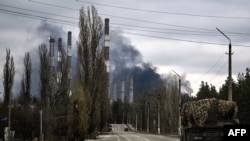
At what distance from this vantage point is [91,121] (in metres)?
53.8

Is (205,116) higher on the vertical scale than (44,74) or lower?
lower

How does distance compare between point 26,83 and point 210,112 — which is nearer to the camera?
point 210,112

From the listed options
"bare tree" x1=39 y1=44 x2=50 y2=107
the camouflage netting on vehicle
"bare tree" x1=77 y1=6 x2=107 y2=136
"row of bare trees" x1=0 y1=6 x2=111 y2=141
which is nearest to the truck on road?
the camouflage netting on vehicle

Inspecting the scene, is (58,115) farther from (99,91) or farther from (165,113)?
(165,113)

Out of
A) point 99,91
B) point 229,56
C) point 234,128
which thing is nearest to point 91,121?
point 99,91

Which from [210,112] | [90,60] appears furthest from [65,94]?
[210,112]

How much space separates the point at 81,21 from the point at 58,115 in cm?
1364

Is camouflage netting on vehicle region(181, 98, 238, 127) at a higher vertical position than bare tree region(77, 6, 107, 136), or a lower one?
lower

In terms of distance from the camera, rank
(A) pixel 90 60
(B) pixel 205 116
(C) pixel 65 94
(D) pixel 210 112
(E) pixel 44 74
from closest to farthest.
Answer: (B) pixel 205 116 → (D) pixel 210 112 → (A) pixel 90 60 → (E) pixel 44 74 → (C) pixel 65 94

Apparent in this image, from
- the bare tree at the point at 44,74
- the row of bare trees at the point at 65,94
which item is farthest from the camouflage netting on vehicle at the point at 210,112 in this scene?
the bare tree at the point at 44,74

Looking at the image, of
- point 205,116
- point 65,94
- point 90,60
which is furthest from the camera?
point 65,94

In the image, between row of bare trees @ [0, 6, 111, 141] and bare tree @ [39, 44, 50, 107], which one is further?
bare tree @ [39, 44, 50, 107]

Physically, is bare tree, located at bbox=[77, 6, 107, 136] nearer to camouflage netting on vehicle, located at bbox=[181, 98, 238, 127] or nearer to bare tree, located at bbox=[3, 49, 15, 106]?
bare tree, located at bbox=[3, 49, 15, 106]

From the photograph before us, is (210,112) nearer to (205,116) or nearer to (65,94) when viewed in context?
(205,116)
